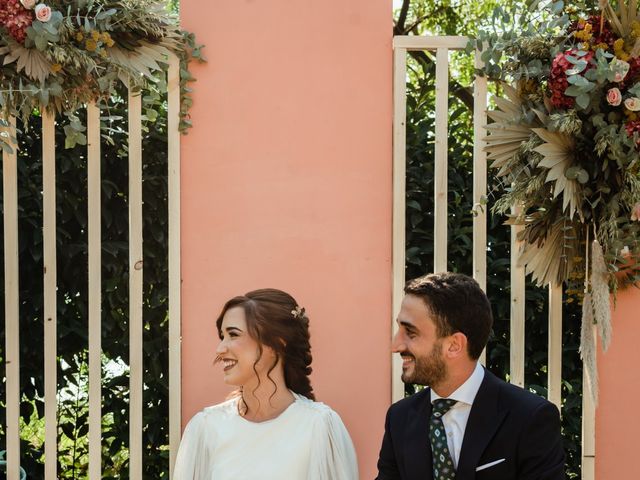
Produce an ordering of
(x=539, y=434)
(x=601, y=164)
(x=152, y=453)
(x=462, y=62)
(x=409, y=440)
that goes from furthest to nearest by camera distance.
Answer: (x=462, y=62) → (x=152, y=453) → (x=601, y=164) → (x=409, y=440) → (x=539, y=434)

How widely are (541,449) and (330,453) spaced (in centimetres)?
72

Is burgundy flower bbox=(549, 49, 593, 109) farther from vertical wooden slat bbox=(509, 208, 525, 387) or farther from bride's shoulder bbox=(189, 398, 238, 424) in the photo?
bride's shoulder bbox=(189, 398, 238, 424)

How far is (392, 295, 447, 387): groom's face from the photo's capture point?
2.71 metres

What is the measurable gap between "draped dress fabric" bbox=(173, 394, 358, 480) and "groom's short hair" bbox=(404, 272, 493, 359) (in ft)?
1.80

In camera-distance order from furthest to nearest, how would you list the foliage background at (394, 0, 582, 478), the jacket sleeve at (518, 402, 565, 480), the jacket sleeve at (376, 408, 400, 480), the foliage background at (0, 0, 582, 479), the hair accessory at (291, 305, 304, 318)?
1. the foliage background at (394, 0, 582, 478)
2. the foliage background at (0, 0, 582, 479)
3. the hair accessory at (291, 305, 304, 318)
4. the jacket sleeve at (376, 408, 400, 480)
5. the jacket sleeve at (518, 402, 565, 480)

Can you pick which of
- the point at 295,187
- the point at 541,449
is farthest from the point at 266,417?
the point at 541,449

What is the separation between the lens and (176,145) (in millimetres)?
3207

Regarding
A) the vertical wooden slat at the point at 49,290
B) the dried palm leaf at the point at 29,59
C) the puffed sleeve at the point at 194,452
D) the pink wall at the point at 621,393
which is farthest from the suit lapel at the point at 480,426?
the dried palm leaf at the point at 29,59

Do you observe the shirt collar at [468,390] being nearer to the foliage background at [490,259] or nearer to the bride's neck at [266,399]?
the bride's neck at [266,399]

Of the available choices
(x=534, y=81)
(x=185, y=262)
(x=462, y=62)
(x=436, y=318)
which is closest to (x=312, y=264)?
(x=185, y=262)

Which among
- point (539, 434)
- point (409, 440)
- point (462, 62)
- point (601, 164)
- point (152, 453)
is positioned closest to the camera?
point (539, 434)

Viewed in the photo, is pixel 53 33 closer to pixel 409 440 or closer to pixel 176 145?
pixel 176 145

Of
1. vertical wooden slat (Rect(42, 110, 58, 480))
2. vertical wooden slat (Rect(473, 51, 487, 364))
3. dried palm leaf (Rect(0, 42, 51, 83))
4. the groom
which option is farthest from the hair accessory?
dried palm leaf (Rect(0, 42, 51, 83))

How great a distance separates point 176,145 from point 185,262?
39 cm
